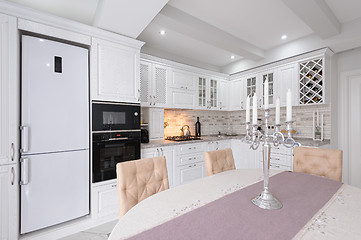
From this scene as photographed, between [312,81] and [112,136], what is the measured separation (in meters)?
3.33

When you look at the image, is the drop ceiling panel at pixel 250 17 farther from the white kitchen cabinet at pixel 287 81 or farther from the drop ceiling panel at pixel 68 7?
the drop ceiling panel at pixel 68 7

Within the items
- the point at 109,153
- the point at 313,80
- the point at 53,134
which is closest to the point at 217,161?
the point at 109,153

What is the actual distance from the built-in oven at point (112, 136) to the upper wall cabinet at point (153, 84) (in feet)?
1.80

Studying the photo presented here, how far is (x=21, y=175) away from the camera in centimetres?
165

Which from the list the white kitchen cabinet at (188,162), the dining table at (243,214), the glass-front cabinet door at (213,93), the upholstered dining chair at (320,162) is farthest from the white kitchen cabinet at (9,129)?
the glass-front cabinet door at (213,93)

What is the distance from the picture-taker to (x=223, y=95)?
4.05 metres

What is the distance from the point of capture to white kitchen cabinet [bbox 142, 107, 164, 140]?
3.03 m

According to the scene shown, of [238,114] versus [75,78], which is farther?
[238,114]

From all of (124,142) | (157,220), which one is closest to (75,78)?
(124,142)

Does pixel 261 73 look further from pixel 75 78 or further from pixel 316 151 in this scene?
pixel 75 78

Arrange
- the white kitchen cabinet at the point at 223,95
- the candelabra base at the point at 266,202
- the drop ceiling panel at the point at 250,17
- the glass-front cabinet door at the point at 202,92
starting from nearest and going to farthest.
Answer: the candelabra base at the point at 266,202, the drop ceiling panel at the point at 250,17, the glass-front cabinet door at the point at 202,92, the white kitchen cabinet at the point at 223,95

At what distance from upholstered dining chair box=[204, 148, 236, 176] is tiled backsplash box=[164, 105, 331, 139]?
56.7 inches

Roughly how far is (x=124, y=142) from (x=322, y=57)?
3.40m

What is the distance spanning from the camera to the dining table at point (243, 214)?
0.73m
